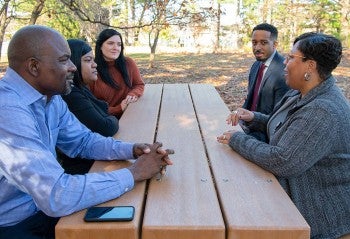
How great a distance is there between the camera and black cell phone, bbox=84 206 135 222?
142 centimetres

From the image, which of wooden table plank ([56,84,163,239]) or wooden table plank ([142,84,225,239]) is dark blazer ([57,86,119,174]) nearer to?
wooden table plank ([56,84,163,239])

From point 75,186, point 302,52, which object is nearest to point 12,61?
point 75,186

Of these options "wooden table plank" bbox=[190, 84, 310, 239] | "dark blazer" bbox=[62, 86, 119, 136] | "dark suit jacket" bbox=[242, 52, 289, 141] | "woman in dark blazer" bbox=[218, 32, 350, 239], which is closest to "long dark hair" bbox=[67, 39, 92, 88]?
"dark blazer" bbox=[62, 86, 119, 136]

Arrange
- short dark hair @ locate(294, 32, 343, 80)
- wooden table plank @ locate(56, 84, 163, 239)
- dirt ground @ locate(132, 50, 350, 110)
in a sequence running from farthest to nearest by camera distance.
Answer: dirt ground @ locate(132, 50, 350, 110) → short dark hair @ locate(294, 32, 343, 80) → wooden table plank @ locate(56, 84, 163, 239)

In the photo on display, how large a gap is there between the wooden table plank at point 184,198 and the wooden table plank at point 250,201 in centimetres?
5

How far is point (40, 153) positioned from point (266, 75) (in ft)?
8.70

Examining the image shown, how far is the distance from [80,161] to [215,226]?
137 cm

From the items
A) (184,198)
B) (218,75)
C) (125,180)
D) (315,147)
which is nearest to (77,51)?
(125,180)

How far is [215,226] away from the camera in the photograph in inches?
54.7


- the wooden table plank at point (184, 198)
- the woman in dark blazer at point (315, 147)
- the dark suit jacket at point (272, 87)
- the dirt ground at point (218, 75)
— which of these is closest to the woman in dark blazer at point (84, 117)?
the wooden table plank at point (184, 198)

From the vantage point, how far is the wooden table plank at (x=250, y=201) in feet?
4.58

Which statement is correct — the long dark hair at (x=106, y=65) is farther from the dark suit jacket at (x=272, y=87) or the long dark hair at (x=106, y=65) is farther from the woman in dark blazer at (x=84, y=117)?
the dark suit jacket at (x=272, y=87)

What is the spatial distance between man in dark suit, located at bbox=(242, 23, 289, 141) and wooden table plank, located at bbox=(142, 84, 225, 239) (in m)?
1.30

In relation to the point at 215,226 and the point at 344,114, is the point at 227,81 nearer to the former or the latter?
the point at 344,114
